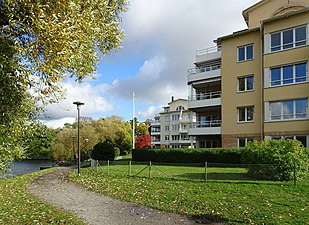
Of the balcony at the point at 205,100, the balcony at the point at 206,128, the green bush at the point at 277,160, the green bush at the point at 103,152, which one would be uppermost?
the balcony at the point at 205,100

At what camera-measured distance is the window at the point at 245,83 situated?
27.6m

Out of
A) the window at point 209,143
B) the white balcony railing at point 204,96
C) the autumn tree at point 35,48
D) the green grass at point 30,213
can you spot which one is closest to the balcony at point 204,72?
the white balcony railing at point 204,96

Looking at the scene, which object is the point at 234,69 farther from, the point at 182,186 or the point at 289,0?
the point at 182,186

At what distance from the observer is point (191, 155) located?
87.5 ft

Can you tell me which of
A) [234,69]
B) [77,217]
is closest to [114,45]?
[77,217]

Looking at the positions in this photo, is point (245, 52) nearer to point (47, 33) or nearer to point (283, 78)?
point (283, 78)

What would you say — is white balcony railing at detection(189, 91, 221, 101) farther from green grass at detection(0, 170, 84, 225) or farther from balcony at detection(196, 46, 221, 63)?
green grass at detection(0, 170, 84, 225)

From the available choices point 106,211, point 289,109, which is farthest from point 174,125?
point 106,211

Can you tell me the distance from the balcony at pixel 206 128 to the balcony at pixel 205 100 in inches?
78.6

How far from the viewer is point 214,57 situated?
105ft

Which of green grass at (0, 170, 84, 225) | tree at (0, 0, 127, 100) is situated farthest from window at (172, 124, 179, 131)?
tree at (0, 0, 127, 100)

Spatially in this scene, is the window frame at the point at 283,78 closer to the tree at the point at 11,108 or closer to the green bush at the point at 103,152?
the green bush at the point at 103,152

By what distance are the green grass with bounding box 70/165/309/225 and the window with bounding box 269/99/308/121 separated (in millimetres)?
10848

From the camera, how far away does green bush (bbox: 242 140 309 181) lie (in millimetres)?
13297
